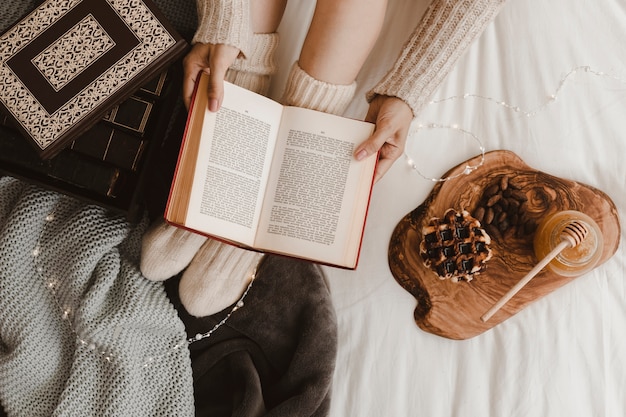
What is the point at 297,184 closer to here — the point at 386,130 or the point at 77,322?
the point at 386,130

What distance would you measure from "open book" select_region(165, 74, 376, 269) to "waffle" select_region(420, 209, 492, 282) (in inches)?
6.0

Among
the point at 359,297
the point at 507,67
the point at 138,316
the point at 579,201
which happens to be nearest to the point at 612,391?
the point at 579,201

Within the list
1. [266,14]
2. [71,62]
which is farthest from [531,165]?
[71,62]

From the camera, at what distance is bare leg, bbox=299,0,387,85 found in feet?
2.31

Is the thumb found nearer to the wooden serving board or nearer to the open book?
the open book

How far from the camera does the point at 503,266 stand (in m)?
0.80

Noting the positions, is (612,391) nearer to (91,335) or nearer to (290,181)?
(290,181)

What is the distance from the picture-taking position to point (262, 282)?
2.81ft

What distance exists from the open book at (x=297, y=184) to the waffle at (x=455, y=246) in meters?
0.15

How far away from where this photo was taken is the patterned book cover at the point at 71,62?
2.20 feet

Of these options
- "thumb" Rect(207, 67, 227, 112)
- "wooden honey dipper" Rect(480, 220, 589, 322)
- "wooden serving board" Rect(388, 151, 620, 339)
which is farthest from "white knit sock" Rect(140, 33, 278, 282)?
"wooden honey dipper" Rect(480, 220, 589, 322)

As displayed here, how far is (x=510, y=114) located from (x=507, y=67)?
8 centimetres

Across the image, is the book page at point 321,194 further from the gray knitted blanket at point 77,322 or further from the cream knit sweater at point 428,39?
the gray knitted blanket at point 77,322

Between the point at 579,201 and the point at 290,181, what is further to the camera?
the point at 579,201
